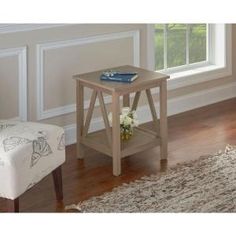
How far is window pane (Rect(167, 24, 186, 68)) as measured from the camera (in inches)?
178

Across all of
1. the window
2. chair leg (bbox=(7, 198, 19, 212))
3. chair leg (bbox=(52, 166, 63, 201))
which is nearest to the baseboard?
the window

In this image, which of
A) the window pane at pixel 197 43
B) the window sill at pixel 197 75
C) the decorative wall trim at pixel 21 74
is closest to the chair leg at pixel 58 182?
the decorative wall trim at pixel 21 74

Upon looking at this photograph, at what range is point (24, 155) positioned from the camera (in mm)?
2266

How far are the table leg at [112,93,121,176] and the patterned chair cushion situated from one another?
1.62 feet

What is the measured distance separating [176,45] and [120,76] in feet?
5.09

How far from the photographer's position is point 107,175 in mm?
3184

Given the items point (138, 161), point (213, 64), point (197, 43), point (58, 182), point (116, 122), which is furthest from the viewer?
point (213, 64)

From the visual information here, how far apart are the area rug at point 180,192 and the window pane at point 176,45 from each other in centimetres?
147

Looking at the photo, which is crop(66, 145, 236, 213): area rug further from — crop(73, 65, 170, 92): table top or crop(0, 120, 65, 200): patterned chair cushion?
crop(73, 65, 170, 92): table top

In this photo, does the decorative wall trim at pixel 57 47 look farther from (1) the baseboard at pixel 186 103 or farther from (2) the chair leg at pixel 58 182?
(2) the chair leg at pixel 58 182

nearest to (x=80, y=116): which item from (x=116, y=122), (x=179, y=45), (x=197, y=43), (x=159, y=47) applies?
(x=116, y=122)

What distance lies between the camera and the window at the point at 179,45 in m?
4.45

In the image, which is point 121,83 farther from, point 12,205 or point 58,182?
point 12,205
